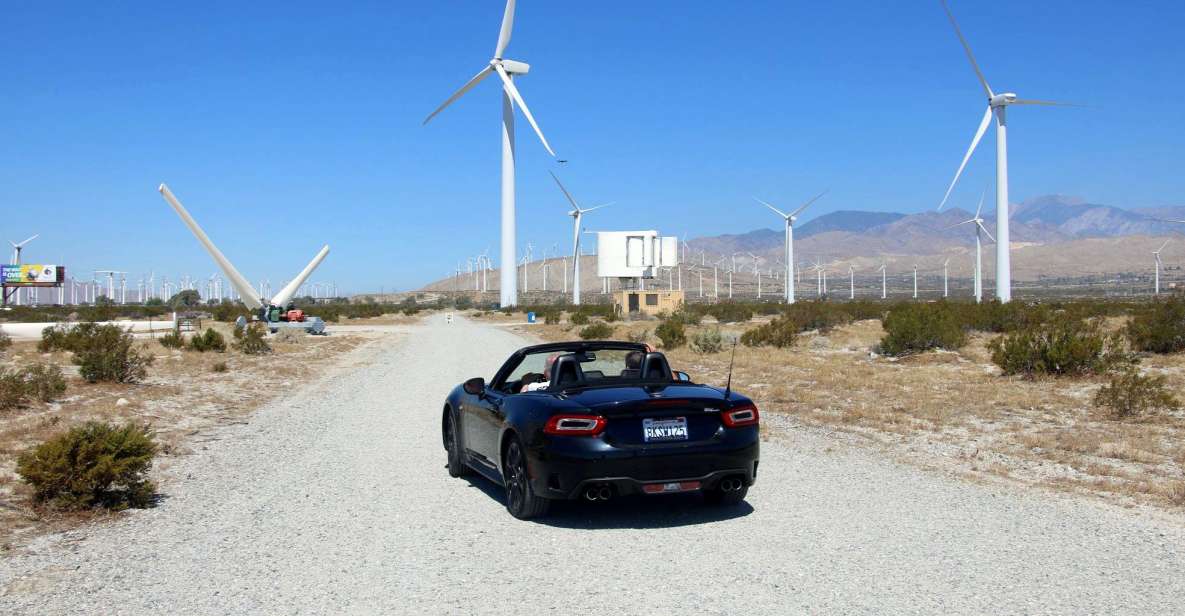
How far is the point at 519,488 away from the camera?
827cm

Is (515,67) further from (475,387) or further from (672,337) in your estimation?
(475,387)

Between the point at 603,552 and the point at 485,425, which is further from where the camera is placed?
the point at 485,425

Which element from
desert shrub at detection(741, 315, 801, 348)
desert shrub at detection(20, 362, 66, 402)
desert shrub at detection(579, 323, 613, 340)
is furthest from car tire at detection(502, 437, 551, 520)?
desert shrub at detection(579, 323, 613, 340)

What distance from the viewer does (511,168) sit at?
81312mm

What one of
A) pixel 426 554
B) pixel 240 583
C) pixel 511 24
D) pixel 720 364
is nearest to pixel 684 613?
pixel 426 554

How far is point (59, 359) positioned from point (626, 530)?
26.9 meters

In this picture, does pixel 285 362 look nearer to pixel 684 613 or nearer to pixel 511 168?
pixel 684 613

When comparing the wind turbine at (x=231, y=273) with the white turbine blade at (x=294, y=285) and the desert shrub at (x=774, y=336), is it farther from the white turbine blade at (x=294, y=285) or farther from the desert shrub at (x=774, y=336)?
the desert shrub at (x=774, y=336)

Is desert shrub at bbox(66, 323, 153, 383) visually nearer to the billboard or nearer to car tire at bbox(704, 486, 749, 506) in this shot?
car tire at bbox(704, 486, 749, 506)

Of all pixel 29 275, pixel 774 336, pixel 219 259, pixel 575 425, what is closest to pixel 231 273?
pixel 219 259

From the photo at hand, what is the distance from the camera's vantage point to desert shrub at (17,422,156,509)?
8.74 m

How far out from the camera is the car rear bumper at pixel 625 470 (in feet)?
24.9

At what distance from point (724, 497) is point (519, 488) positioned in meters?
1.80

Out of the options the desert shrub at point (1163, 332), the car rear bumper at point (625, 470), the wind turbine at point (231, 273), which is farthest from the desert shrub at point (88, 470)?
the wind turbine at point (231, 273)
